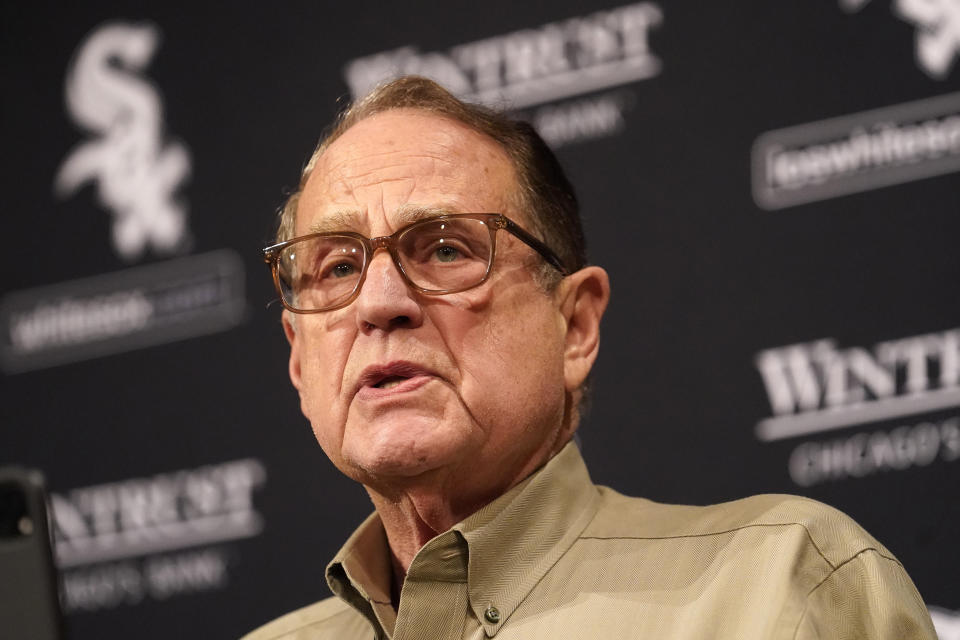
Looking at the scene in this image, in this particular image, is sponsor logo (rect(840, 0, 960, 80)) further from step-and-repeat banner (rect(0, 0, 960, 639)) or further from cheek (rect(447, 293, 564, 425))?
cheek (rect(447, 293, 564, 425))

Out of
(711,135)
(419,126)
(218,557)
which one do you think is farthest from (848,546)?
(218,557)

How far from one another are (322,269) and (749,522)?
2.49 feet

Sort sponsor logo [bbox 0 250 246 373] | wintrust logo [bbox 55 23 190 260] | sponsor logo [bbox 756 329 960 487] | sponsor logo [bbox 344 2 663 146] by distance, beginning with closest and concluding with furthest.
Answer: sponsor logo [bbox 756 329 960 487]
sponsor logo [bbox 344 2 663 146]
sponsor logo [bbox 0 250 246 373]
wintrust logo [bbox 55 23 190 260]

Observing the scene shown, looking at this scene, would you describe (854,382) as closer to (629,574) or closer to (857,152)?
(857,152)

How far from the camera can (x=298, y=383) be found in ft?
6.32

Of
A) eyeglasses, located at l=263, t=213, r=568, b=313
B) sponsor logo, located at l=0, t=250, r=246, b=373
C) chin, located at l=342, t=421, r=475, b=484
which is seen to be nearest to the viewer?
chin, located at l=342, t=421, r=475, b=484

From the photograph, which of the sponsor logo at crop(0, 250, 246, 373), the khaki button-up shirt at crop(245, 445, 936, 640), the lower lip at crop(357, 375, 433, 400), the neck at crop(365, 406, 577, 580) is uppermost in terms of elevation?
the sponsor logo at crop(0, 250, 246, 373)

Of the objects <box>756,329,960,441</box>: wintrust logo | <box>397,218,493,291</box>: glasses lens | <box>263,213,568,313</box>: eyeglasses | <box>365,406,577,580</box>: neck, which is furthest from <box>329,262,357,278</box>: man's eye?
<box>756,329,960,441</box>: wintrust logo

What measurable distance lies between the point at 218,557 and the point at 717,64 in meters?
1.80

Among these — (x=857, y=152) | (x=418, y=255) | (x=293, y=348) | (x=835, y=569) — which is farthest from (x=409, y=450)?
(x=857, y=152)

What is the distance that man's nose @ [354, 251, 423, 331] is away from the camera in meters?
1.63

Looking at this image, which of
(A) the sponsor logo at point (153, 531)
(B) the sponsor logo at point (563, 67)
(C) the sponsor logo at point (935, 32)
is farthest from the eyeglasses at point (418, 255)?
(A) the sponsor logo at point (153, 531)

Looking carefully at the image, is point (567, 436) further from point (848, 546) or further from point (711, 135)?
point (711, 135)

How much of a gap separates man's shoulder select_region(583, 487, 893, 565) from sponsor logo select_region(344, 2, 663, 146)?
4.12 feet
